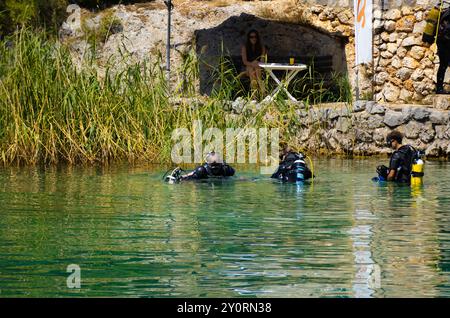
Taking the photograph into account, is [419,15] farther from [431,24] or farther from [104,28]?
[104,28]

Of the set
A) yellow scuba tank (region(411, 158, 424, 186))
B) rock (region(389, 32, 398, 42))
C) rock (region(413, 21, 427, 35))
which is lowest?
yellow scuba tank (region(411, 158, 424, 186))

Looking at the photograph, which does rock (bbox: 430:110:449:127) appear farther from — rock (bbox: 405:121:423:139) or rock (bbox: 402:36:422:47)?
rock (bbox: 402:36:422:47)

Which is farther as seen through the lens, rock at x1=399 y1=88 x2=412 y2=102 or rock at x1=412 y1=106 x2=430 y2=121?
rock at x1=399 y1=88 x2=412 y2=102

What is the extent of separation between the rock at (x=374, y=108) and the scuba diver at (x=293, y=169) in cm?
586

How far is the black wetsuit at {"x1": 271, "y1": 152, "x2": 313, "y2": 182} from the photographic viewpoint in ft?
53.1

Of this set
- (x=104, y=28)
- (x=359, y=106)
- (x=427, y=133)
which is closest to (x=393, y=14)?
(x=359, y=106)

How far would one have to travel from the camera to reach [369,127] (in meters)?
21.8

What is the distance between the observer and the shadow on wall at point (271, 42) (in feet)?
84.9

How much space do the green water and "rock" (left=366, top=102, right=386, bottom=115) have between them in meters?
4.57

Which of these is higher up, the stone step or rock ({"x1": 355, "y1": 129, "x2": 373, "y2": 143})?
the stone step

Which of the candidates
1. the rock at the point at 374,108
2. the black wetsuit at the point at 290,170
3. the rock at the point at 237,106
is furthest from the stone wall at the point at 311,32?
the black wetsuit at the point at 290,170

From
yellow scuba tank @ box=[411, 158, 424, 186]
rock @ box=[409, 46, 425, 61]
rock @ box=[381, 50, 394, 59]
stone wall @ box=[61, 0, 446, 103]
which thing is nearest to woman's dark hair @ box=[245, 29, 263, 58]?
stone wall @ box=[61, 0, 446, 103]

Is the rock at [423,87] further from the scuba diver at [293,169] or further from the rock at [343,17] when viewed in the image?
the scuba diver at [293,169]
